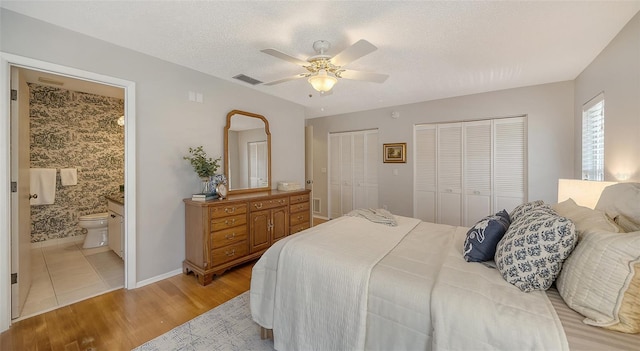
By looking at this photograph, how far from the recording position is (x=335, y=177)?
5680 mm

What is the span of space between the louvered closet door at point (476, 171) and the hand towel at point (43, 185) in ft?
21.1

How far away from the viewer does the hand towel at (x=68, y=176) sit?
144 inches

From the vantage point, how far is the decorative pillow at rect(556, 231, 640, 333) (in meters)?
0.89

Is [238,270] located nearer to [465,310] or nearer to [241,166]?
[241,166]

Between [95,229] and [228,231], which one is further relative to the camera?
[95,229]

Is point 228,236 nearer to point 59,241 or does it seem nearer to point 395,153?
point 59,241

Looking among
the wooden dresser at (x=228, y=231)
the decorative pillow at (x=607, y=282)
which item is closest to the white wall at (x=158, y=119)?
the wooden dresser at (x=228, y=231)

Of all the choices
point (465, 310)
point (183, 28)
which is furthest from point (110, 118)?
point (465, 310)

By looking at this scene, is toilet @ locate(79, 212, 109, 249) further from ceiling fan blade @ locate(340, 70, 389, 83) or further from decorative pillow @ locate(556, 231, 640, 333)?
decorative pillow @ locate(556, 231, 640, 333)

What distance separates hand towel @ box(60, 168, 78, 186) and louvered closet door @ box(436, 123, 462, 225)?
5.98 metres

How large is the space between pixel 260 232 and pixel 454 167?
3.43 m

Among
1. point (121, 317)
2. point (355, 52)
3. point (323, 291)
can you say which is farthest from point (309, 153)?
point (323, 291)

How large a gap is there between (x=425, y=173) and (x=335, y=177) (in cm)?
199

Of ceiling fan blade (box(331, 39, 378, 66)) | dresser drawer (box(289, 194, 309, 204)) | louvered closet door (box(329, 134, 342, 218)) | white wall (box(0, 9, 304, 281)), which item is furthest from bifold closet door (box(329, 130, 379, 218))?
ceiling fan blade (box(331, 39, 378, 66))
